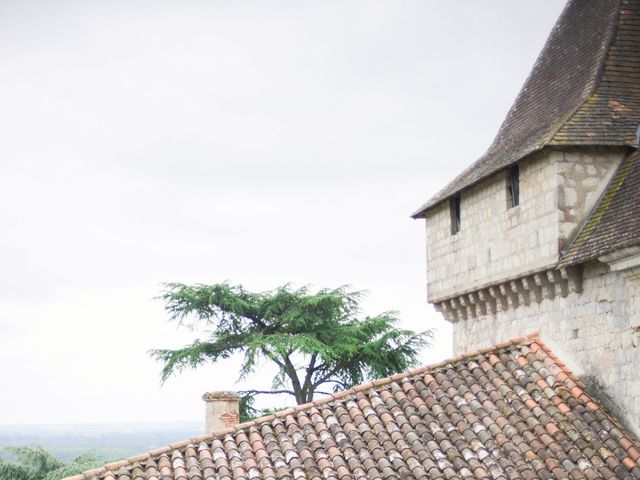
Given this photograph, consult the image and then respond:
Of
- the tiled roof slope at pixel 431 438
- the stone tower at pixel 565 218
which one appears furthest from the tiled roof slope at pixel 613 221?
the tiled roof slope at pixel 431 438

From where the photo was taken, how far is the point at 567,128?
14602 mm

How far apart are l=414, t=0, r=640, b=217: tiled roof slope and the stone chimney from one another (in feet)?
17.8

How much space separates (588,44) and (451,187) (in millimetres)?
3419

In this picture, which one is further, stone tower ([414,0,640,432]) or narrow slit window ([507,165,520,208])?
narrow slit window ([507,165,520,208])

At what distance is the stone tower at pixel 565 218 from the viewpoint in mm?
13312

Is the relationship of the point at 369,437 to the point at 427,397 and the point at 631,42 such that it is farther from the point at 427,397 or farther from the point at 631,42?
the point at 631,42

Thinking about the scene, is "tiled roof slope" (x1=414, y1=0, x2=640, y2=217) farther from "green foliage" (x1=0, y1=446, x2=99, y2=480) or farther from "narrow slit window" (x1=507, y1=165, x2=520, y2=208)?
"green foliage" (x1=0, y1=446, x2=99, y2=480)

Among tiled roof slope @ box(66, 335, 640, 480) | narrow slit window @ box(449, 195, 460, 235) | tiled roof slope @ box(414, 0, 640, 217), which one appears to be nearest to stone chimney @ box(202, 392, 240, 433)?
tiled roof slope @ box(66, 335, 640, 480)

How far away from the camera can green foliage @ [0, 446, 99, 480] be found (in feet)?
83.3

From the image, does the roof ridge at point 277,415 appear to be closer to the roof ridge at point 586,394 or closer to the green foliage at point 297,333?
the roof ridge at point 586,394

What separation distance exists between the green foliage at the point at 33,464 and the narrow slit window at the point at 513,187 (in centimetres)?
1400

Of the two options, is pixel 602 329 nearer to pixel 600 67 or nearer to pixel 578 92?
pixel 578 92

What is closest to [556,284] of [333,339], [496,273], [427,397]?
[496,273]

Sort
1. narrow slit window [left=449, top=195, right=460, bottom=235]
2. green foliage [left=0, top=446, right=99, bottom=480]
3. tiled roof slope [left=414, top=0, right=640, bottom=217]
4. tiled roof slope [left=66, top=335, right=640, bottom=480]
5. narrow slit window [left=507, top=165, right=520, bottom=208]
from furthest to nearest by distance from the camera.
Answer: green foliage [left=0, top=446, right=99, bottom=480]
narrow slit window [left=449, top=195, right=460, bottom=235]
narrow slit window [left=507, top=165, right=520, bottom=208]
tiled roof slope [left=414, top=0, right=640, bottom=217]
tiled roof slope [left=66, top=335, right=640, bottom=480]
